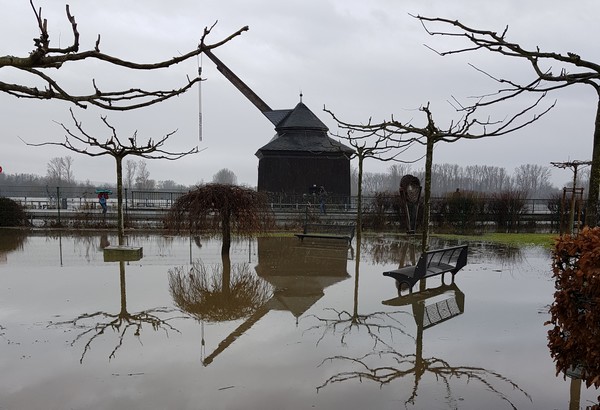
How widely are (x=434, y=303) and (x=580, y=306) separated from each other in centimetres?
410

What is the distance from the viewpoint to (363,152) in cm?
1862

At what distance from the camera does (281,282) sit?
9.70m

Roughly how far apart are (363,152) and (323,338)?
13.4 m

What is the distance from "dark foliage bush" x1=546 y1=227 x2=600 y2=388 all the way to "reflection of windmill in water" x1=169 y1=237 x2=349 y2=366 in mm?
3819

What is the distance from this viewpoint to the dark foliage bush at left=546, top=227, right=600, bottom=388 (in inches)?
151

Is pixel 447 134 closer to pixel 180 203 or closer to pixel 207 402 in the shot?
pixel 180 203

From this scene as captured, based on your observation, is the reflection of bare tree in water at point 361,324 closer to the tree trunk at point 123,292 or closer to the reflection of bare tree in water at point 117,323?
the reflection of bare tree in water at point 117,323

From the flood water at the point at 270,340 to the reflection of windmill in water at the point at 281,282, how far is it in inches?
1.9

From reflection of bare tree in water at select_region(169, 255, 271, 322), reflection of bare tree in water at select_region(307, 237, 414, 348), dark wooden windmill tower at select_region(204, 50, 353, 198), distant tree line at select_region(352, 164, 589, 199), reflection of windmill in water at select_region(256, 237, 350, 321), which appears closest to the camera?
reflection of bare tree in water at select_region(307, 237, 414, 348)

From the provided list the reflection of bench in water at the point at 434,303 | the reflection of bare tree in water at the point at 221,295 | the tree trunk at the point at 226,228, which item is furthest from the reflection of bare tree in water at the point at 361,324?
the tree trunk at the point at 226,228

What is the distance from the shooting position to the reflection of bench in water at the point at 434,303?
7.12m

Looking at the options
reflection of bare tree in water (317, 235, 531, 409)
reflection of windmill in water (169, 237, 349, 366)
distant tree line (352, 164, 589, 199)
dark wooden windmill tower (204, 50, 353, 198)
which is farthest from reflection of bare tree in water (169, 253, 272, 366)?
distant tree line (352, 164, 589, 199)

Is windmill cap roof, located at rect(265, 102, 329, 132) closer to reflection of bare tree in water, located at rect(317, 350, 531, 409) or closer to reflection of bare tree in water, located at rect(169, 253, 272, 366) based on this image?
reflection of bare tree in water, located at rect(169, 253, 272, 366)

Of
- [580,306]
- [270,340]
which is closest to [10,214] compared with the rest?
[270,340]
